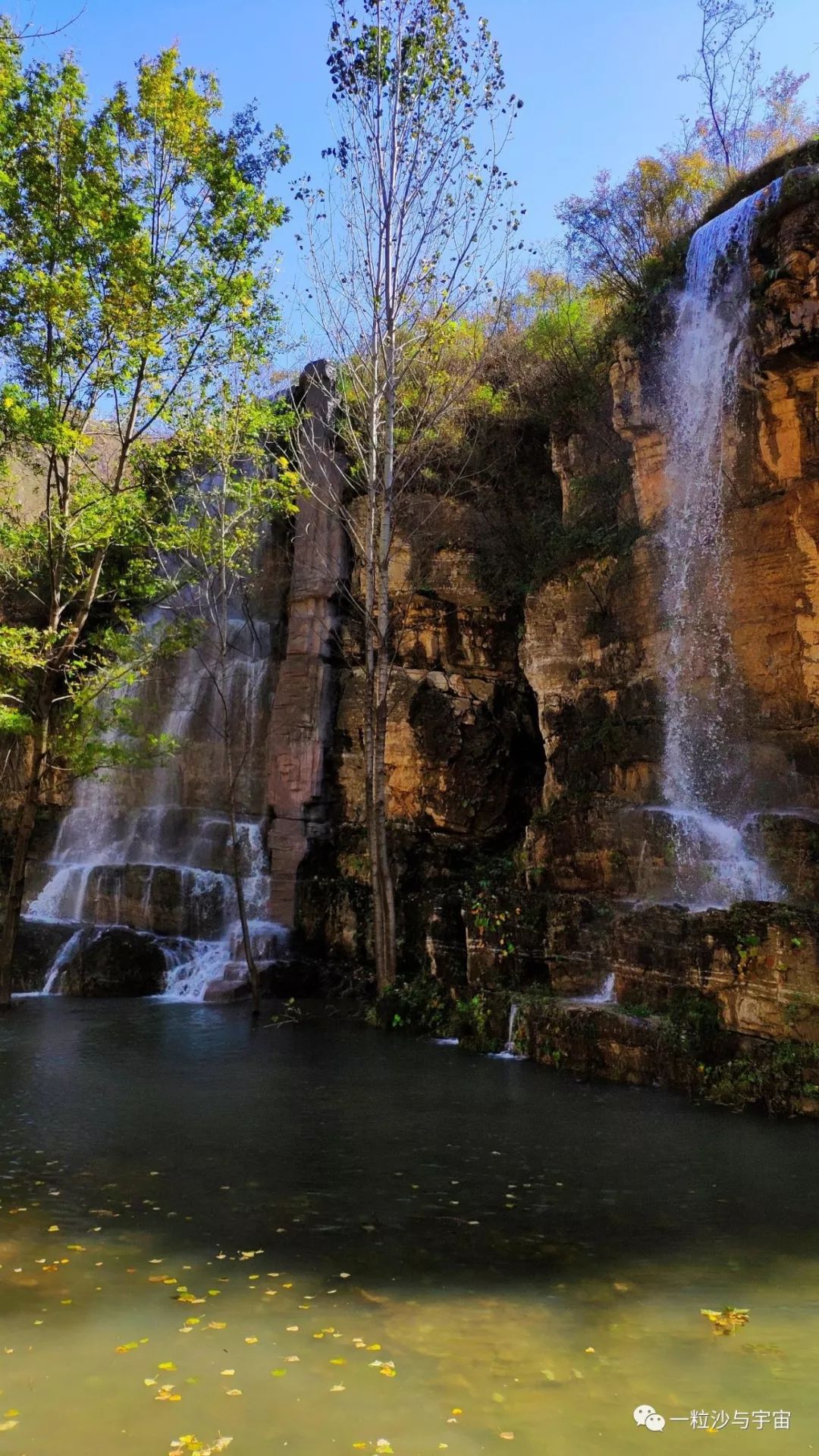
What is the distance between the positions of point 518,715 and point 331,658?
13.5 feet

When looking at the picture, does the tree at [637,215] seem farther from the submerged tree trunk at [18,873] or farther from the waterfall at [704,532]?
the submerged tree trunk at [18,873]

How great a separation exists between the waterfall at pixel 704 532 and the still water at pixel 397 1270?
5.59m

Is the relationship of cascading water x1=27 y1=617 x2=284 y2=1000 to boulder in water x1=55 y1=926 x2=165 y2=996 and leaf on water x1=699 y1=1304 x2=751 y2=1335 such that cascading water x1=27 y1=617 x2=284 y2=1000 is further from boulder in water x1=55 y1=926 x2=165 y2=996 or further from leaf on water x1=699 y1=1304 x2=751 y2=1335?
leaf on water x1=699 y1=1304 x2=751 y2=1335

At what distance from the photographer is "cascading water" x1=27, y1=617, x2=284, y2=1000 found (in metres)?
17.4

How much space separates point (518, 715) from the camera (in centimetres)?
1853

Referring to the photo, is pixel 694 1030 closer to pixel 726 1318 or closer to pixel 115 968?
pixel 726 1318

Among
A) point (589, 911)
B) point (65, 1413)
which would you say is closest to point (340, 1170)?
point (65, 1413)

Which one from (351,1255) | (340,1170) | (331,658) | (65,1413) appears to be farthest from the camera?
(331,658)

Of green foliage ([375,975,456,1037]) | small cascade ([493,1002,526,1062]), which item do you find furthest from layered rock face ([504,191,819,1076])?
green foliage ([375,975,456,1037])

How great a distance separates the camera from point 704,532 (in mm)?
14727

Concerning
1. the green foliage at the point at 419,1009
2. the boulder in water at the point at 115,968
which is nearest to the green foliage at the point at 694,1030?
the green foliage at the point at 419,1009

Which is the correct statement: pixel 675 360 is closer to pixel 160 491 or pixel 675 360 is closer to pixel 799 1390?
pixel 160 491

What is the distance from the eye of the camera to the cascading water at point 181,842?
57.0ft

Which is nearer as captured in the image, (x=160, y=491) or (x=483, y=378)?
(x=160, y=491)
